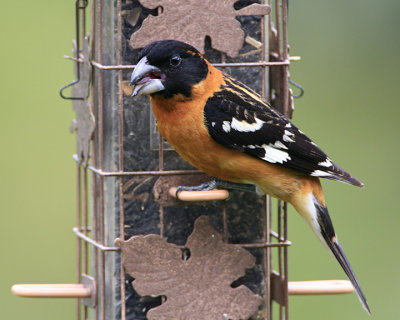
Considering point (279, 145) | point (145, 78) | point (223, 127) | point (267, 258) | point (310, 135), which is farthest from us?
point (310, 135)

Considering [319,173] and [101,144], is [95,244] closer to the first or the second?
[101,144]

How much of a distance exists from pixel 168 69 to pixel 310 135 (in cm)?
570

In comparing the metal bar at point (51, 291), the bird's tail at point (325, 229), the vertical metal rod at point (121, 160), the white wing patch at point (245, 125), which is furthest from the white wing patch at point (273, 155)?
the metal bar at point (51, 291)

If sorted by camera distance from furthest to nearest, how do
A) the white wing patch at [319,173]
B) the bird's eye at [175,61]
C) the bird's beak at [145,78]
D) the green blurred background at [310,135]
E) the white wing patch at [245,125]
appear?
the green blurred background at [310,135]
the white wing patch at [319,173]
the white wing patch at [245,125]
the bird's eye at [175,61]
the bird's beak at [145,78]

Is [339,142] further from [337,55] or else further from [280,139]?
[280,139]

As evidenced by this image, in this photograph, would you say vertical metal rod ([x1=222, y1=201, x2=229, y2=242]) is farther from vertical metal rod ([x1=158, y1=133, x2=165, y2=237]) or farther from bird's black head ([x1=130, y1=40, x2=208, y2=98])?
bird's black head ([x1=130, y1=40, x2=208, y2=98])

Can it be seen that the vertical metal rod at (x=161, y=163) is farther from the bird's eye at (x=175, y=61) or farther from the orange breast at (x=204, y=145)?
the bird's eye at (x=175, y=61)

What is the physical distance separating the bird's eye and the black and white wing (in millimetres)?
264

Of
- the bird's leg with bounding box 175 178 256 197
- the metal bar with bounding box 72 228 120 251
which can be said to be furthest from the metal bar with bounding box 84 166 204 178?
the metal bar with bounding box 72 228 120 251

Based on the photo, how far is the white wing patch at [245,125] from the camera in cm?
598

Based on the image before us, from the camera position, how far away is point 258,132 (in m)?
6.02

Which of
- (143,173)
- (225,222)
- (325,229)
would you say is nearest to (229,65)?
(143,173)

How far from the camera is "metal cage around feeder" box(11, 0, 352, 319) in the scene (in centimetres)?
621

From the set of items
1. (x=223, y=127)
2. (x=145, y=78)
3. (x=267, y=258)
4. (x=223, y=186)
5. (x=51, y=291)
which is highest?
(x=145, y=78)
